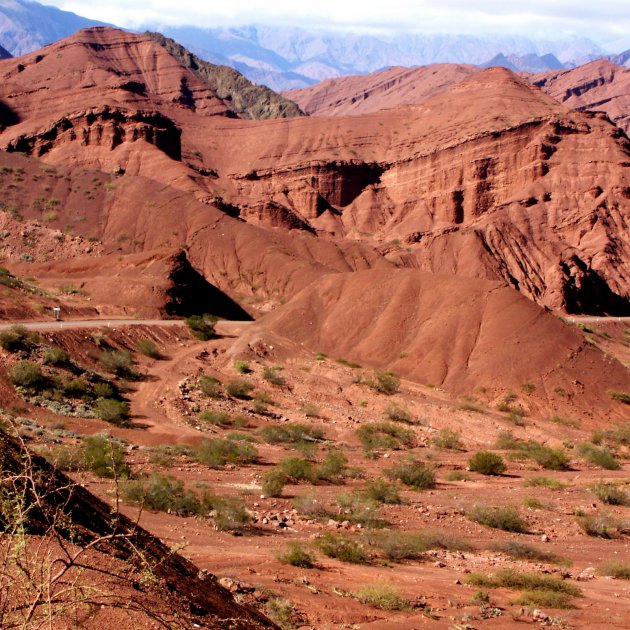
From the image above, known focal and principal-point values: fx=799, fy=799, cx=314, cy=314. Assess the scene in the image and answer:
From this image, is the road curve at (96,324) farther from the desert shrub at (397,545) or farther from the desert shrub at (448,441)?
the desert shrub at (397,545)

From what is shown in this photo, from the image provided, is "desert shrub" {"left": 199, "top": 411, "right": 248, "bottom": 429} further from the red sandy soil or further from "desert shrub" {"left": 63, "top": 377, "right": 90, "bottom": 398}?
"desert shrub" {"left": 63, "top": 377, "right": 90, "bottom": 398}

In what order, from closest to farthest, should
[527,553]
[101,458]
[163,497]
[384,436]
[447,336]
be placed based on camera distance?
[527,553] < [163,497] < [101,458] < [384,436] < [447,336]

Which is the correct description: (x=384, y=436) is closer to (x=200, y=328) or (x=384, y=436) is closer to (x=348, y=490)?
(x=348, y=490)

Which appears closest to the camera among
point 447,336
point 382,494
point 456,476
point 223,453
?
point 382,494

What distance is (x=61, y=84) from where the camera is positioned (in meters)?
122

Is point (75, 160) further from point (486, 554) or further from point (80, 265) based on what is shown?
point (486, 554)

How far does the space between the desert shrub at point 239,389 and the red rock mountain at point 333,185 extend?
16.3m

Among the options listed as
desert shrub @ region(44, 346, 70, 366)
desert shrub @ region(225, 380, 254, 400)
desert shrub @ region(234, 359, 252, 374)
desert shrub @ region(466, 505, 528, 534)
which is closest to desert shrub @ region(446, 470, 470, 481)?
desert shrub @ region(466, 505, 528, 534)

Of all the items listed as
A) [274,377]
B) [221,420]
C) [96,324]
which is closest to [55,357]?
[221,420]

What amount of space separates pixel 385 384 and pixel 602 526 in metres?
20.4

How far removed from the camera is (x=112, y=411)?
31859 mm

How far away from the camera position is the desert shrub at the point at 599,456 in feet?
104

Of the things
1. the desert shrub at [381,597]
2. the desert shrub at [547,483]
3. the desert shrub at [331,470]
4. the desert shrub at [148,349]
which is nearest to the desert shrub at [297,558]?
the desert shrub at [381,597]

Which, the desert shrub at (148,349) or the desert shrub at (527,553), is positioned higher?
the desert shrub at (148,349)
